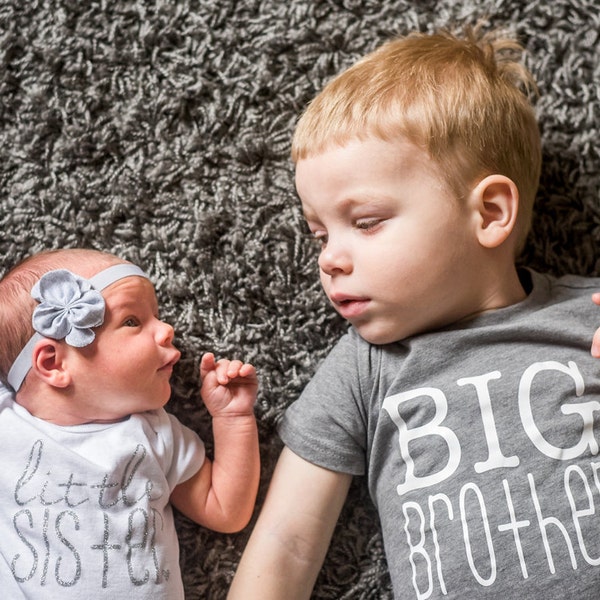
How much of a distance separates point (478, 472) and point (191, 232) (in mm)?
602

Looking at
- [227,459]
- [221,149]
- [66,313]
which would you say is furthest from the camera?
[221,149]

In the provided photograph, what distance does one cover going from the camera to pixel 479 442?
1.14 meters

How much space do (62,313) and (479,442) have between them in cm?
62

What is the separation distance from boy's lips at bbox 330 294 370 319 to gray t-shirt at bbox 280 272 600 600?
8 centimetres

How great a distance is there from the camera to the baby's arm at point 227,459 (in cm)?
123

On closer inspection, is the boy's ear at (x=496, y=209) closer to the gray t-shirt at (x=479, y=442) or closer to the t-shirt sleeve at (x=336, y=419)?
the gray t-shirt at (x=479, y=442)

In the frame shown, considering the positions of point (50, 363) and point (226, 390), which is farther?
point (226, 390)

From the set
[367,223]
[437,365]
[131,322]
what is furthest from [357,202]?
[131,322]

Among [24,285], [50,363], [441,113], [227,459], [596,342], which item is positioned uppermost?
[441,113]

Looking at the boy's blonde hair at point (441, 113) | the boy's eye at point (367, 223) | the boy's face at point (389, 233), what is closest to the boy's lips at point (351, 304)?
the boy's face at point (389, 233)

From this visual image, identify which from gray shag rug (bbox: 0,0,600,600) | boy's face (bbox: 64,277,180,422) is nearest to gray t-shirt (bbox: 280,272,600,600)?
gray shag rug (bbox: 0,0,600,600)

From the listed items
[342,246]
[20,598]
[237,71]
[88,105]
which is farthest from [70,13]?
[20,598]

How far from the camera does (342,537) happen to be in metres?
1.30

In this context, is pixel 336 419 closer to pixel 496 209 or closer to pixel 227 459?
pixel 227 459
